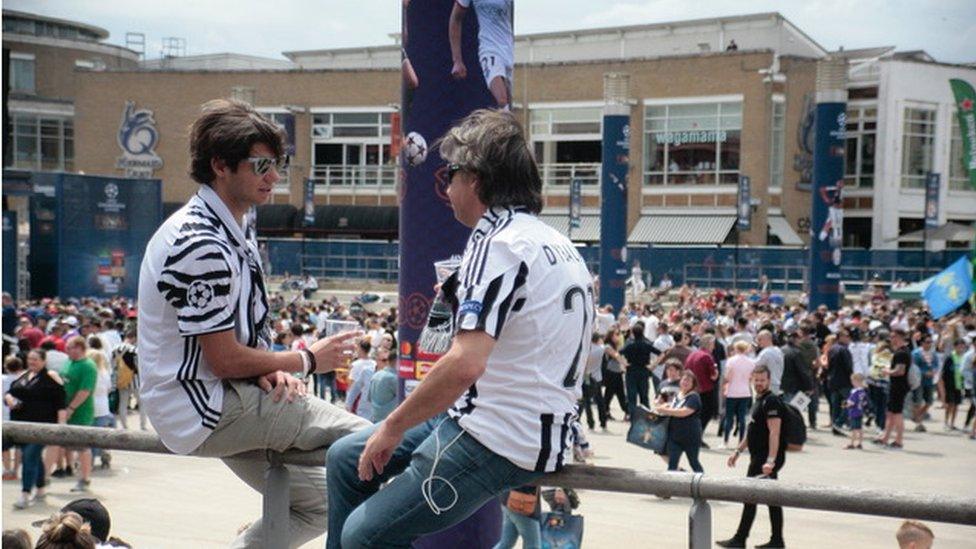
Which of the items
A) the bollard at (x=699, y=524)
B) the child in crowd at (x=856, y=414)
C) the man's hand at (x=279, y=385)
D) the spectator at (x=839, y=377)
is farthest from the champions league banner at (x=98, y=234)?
the bollard at (x=699, y=524)

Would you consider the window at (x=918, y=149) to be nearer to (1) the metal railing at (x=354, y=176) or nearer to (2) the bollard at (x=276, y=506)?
(1) the metal railing at (x=354, y=176)

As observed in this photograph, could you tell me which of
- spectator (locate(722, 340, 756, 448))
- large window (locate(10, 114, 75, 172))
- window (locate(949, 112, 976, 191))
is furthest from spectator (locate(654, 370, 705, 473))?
large window (locate(10, 114, 75, 172))

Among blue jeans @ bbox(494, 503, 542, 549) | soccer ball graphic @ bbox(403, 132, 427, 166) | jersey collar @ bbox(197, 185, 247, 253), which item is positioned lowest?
blue jeans @ bbox(494, 503, 542, 549)

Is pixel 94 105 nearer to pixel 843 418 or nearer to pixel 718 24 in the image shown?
pixel 718 24

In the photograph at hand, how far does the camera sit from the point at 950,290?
20.7 m

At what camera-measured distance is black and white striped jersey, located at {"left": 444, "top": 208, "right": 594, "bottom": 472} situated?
273 cm

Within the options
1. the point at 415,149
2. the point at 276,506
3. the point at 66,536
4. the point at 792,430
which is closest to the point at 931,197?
the point at 792,430

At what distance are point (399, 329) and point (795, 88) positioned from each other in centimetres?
5069

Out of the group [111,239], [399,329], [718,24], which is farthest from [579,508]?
[718,24]

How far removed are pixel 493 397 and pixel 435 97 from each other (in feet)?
12.3

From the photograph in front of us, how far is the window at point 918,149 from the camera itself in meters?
56.7

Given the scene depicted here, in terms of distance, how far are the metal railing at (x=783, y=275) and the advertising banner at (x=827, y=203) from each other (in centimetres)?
1382

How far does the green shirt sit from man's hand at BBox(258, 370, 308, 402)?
426 inches

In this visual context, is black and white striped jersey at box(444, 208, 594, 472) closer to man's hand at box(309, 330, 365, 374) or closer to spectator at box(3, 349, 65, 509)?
man's hand at box(309, 330, 365, 374)
